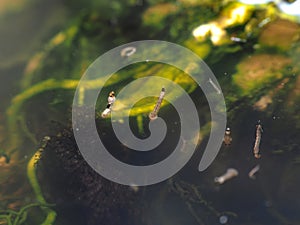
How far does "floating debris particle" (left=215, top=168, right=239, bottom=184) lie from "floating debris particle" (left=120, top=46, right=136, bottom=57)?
59 centimetres

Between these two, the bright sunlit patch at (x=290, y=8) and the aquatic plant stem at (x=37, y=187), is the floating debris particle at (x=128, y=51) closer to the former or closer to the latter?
the aquatic plant stem at (x=37, y=187)

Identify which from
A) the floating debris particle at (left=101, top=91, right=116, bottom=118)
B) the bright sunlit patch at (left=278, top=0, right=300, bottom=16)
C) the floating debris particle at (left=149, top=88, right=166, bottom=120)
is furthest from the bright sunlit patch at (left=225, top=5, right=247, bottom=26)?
the floating debris particle at (left=101, top=91, right=116, bottom=118)

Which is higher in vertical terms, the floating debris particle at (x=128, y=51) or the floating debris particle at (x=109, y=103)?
the floating debris particle at (x=128, y=51)

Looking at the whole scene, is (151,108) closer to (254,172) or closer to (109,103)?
(109,103)

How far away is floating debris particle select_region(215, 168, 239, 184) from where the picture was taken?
1417mm

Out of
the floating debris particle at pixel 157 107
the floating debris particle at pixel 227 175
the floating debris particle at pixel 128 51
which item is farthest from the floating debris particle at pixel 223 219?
the floating debris particle at pixel 128 51

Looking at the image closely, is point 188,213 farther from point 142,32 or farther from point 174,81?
point 142,32

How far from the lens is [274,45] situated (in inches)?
57.1

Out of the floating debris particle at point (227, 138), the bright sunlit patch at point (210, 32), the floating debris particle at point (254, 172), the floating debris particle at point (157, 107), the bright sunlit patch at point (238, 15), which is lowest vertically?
the floating debris particle at point (254, 172)

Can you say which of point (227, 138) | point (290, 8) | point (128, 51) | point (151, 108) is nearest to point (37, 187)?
point (151, 108)

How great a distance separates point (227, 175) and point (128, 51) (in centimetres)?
61

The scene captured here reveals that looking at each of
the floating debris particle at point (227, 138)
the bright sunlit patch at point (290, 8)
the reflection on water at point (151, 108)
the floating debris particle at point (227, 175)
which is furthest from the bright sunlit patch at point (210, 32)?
the floating debris particle at point (227, 175)

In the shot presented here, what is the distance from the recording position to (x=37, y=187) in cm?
138

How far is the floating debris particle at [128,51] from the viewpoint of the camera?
145cm
